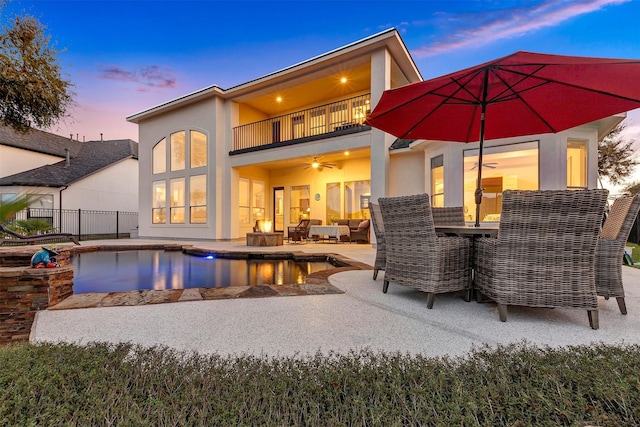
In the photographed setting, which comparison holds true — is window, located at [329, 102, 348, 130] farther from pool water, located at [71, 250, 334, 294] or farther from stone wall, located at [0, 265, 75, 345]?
stone wall, located at [0, 265, 75, 345]

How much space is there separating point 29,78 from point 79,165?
1177 cm

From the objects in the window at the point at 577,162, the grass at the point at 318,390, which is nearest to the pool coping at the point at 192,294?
the grass at the point at 318,390

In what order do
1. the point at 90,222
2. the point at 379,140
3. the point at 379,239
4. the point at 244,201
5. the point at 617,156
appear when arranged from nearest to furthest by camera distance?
1. the point at 379,239
2. the point at 379,140
3. the point at 244,201
4. the point at 617,156
5. the point at 90,222

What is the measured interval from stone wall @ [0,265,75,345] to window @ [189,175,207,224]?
343 inches

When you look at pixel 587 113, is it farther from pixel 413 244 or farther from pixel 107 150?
pixel 107 150

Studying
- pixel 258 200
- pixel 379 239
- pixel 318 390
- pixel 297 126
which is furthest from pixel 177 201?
pixel 318 390

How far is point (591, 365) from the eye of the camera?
4.50 ft

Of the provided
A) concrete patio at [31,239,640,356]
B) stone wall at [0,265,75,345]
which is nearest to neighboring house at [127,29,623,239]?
concrete patio at [31,239,640,356]

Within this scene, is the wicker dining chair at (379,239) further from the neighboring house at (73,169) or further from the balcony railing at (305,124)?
the neighboring house at (73,169)

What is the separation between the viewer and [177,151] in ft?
39.5

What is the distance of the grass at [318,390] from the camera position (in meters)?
1.05

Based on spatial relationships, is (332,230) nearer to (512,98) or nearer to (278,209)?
(278,209)

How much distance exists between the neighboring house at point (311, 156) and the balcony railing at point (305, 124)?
4cm

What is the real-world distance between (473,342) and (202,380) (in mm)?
1641
